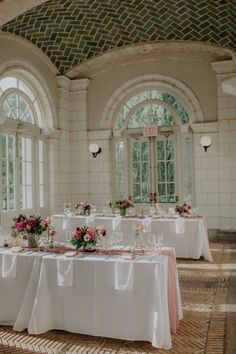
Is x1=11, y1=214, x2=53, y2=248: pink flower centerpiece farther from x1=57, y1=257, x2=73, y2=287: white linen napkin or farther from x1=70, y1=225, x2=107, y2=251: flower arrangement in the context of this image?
x1=57, y1=257, x2=73, y2=287: white linen napkin

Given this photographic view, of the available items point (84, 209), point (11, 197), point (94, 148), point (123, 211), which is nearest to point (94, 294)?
point (123, 211)

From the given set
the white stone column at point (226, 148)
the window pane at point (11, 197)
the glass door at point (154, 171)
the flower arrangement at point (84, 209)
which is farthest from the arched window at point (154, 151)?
the window pane at point (11, 197)

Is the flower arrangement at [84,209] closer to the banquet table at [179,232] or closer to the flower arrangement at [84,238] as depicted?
the banquet table at [179,232]

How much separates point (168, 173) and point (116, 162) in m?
1.54

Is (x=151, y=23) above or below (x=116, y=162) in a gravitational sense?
above

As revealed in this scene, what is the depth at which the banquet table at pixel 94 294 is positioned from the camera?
12.7 ft

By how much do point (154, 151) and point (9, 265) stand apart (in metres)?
6.75

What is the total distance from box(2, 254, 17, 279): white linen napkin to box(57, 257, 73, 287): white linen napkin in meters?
0.61

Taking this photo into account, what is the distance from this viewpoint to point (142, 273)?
3.90 m

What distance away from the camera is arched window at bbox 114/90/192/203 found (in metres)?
10.4

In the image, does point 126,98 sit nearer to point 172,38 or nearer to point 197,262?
point 172,38

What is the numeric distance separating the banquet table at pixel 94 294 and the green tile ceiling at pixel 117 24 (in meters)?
6.13

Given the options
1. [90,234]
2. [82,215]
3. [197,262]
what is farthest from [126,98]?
[90,234]

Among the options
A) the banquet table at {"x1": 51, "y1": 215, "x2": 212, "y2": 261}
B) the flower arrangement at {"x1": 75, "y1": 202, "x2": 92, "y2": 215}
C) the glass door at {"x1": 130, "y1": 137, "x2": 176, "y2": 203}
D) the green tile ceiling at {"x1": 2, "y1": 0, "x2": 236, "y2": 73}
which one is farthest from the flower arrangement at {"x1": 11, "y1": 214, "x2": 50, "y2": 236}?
the glass door at {"x1": 130, "y1": 137, "x2": 176, "y2": 203}
